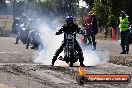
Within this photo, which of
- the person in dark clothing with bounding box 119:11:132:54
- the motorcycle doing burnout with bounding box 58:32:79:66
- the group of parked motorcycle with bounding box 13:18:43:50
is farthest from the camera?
the group of parked motorcycle with bounding box 13:18:43:50

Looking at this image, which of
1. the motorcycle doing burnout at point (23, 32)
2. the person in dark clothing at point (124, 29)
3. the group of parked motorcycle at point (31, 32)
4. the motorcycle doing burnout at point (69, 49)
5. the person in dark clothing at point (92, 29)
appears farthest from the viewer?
the motorcycle doing burnout at point (23, 32)

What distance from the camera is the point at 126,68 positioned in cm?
1625

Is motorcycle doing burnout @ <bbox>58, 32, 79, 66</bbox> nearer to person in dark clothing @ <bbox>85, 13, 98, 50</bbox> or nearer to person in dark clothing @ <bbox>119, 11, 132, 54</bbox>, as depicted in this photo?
person in dark clothing @ <bbox>119, 11, 132, 54</bbox>

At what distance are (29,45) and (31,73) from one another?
1576 cm

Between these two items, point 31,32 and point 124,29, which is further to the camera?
point 31,32

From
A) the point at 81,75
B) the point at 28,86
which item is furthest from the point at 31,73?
the point at 81,75

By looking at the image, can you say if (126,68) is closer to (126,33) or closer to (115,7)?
(126,33)

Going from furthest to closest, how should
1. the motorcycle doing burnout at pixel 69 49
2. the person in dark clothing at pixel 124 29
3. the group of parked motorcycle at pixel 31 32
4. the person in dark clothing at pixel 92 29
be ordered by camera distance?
1. the group of parked motorcycle at pixel 31 32
2. the person in dark clothing at pixel 92 29
3. the person in dark clothing at pixel 124 29
4. the motorcycle doing burnout at pixel 69 49

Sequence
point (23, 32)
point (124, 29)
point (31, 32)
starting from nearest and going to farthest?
point (124, 29)
point (31, 32)
point (23, 32)

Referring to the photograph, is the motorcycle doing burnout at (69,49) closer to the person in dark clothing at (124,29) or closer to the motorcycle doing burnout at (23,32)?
the person in dark clothing at (124,29)

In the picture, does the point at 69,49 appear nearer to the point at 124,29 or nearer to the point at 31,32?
the point at 124,29

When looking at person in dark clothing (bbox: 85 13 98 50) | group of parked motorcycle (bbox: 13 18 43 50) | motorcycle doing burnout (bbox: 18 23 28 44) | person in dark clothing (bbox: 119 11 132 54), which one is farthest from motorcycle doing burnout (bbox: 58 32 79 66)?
motorcycle doing burnout (bbox: 18 23 28 44)

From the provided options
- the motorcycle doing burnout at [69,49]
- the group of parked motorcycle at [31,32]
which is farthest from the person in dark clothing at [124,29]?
the motorcycle doing burnout at [69,49]

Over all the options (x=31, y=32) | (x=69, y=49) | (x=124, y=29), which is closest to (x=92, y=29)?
(x=124, y=29)
